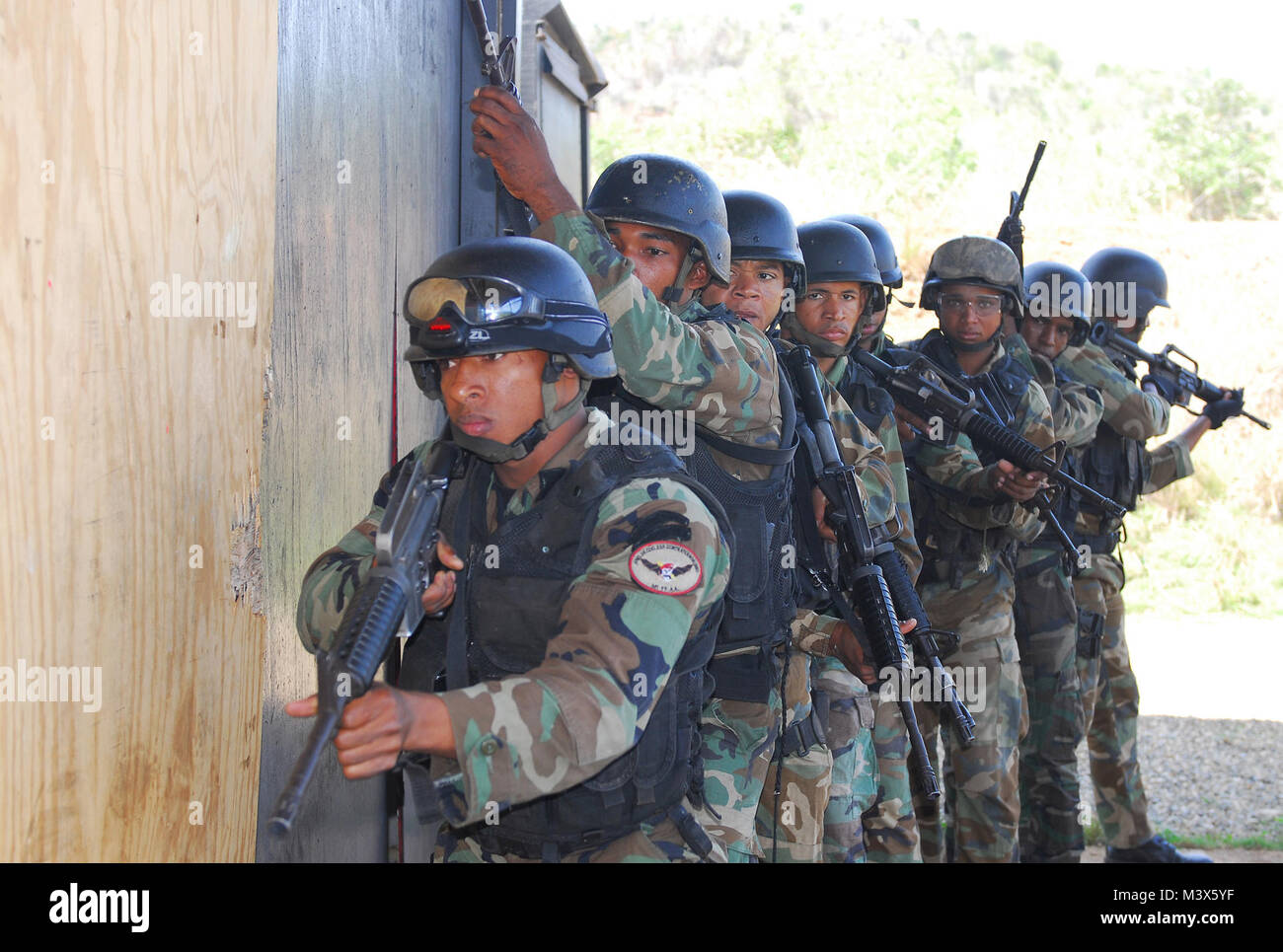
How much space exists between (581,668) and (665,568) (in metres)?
0.24

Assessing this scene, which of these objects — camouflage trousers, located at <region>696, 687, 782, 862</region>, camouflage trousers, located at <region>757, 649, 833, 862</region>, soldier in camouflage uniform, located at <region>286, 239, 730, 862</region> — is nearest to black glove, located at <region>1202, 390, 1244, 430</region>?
camouflage trousers, located at <region>757, 649, 833, 862</region>

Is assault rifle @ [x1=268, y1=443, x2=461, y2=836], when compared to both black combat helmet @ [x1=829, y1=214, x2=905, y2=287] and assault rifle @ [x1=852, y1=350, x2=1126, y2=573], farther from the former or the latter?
black combat helmet @ [x1=829, y1=214, x2=905, y2=287]

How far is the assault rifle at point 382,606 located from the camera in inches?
64.9

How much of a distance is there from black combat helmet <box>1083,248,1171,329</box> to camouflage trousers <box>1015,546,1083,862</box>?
1.79 metres

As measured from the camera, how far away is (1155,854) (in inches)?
229

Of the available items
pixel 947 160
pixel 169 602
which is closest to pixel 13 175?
pixel 169 602

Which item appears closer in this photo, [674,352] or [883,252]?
[674,352]

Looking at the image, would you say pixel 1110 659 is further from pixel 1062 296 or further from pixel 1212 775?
pixel 1062 296

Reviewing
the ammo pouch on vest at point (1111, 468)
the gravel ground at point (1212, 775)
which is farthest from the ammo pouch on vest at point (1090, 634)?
the gravel ground at point (1212, 775)

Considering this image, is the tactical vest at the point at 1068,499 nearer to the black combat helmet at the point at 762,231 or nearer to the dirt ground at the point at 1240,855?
the dirt ground at the point at 1240,855

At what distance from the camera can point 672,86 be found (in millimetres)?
29547

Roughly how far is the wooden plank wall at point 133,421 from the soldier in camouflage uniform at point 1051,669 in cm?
408

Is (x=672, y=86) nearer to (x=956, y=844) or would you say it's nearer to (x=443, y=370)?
(x=956, y=844)

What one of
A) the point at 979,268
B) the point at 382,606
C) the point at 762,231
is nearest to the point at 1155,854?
the point at 979,268
